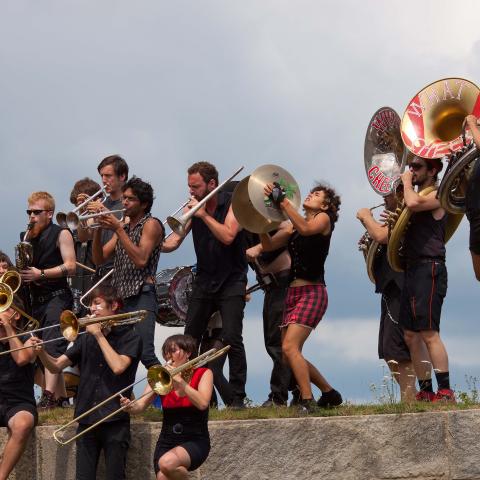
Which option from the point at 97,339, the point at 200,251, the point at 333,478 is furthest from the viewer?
the point at 200,251

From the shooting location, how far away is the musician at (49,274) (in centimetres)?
938

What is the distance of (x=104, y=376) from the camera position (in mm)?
8164

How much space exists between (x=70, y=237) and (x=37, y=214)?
0.30 m

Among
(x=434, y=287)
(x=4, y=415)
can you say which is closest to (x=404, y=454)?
(x=434, y=287)

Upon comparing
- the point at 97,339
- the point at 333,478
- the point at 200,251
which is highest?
A: the point at 200,251

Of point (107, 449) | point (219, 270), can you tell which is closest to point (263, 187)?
point (219, 270)

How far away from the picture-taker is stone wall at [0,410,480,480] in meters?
8.52

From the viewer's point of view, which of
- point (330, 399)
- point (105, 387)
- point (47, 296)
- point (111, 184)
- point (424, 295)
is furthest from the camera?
point (111, 184)

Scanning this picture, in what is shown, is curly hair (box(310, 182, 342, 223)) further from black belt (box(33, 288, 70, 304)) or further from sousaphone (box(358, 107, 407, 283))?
black belt (box(33, 288, 70, 304))

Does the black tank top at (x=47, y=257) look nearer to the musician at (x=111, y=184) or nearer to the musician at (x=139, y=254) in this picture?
the musician at (x=111, y=184)

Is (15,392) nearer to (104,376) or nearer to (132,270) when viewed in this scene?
(104,376)

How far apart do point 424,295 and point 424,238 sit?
40 centimetres

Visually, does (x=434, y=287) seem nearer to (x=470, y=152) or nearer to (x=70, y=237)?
(x=470, y=152)

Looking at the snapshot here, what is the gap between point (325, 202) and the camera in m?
8.91
